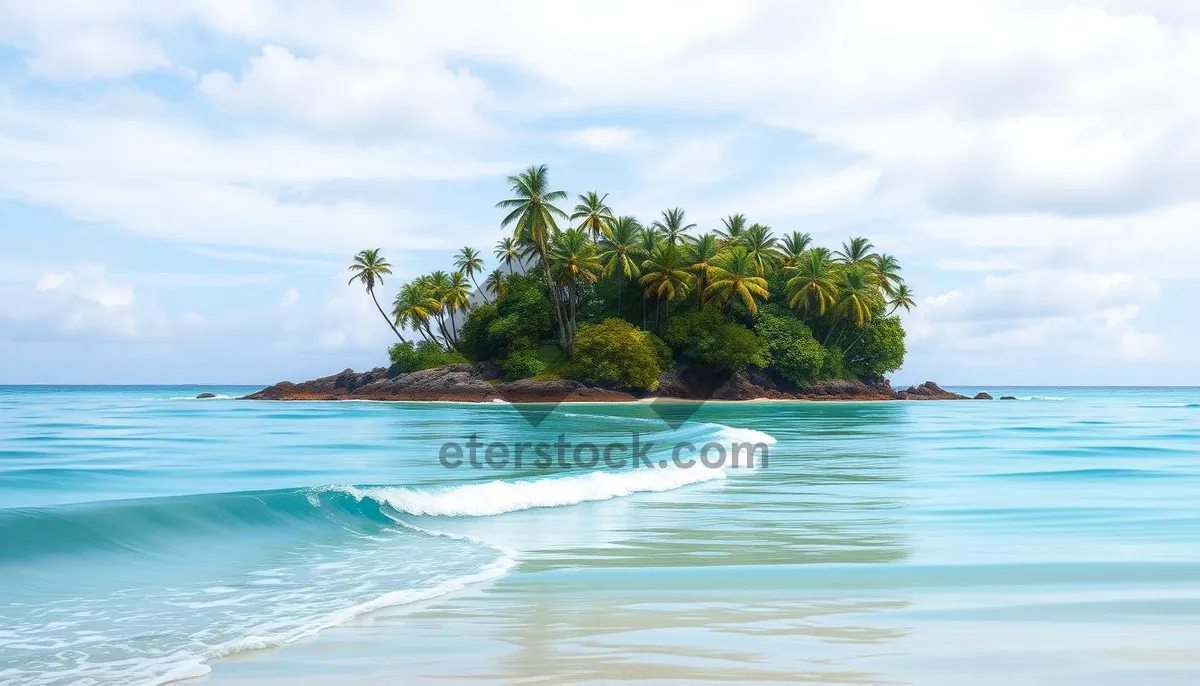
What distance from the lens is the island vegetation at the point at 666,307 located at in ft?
195

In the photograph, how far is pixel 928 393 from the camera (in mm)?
74938

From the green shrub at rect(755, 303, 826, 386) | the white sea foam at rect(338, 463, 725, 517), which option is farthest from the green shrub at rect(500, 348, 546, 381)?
the white sea foam at rect(338, 463, 725, 517)

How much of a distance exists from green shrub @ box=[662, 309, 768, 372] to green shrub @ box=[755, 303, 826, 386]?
1127 millimetres

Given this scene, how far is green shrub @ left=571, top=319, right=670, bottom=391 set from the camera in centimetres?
5797

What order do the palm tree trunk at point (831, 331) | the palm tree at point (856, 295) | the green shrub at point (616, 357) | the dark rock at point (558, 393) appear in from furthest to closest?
the palm tree trunk at point (831, 331), the palm tree at point (856, 295), the green shrub at point (616, 357), the dark rock at point (558, 393)

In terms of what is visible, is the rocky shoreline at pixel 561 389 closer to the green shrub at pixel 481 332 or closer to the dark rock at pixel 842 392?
the dark rock at pixel 842 392

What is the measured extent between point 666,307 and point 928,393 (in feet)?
84.6

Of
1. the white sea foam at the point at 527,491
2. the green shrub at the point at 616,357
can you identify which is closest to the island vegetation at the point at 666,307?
the green shrub at the point at 616,357

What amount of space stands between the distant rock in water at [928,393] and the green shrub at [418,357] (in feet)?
121

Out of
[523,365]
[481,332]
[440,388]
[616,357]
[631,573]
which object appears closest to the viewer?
[631,573]

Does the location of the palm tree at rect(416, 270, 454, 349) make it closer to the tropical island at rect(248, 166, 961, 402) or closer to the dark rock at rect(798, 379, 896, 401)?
the tropical island at rect(248, 166, 961, 402)

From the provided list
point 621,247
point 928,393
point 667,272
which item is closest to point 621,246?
point 621,247

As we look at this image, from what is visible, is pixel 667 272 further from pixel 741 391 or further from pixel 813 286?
pixel 813 286

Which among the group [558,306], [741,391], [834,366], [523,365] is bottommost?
[741,391]
